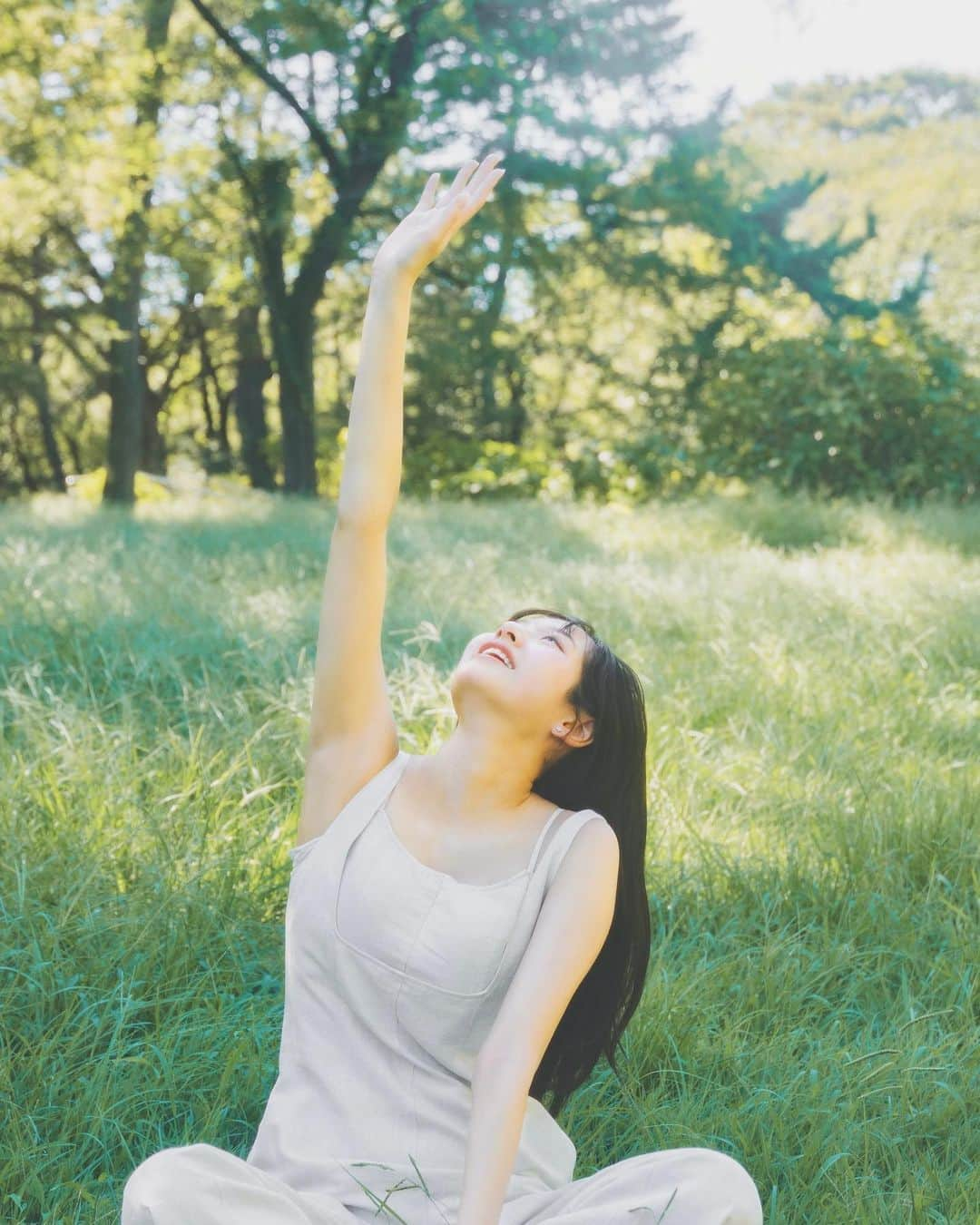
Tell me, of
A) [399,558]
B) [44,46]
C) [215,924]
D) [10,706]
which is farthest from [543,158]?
[215,924]

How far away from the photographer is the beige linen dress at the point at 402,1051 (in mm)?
1641

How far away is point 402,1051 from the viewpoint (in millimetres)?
1731

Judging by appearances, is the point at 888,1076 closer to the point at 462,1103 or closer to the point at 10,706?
the point at 462,1103

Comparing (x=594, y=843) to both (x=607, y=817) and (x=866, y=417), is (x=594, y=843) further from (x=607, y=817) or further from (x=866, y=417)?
(x=866, y=417)

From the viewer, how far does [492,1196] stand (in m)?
1.48

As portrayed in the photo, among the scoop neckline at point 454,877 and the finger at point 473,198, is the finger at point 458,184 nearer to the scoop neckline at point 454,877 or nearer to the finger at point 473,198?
the finger at point 473,198

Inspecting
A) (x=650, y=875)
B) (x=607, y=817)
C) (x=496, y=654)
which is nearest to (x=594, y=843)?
(x=607, y=817)

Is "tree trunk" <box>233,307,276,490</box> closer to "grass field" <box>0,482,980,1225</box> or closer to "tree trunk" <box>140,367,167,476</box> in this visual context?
"tree trunk" <box>140,367,167,476</box>

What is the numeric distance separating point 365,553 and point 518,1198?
949 millimetres

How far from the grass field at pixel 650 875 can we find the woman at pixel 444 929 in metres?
0.46

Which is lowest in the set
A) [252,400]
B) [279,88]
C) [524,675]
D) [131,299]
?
[252,400]

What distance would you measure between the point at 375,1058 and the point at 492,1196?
31 centimetres

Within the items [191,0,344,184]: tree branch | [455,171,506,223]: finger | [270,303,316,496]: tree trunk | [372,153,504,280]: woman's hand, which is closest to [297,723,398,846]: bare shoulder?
[372,153,504,280]: woman's hand

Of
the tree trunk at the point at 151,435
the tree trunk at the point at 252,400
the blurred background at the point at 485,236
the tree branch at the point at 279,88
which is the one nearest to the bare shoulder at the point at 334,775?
the blurred background at the point at 485,236
